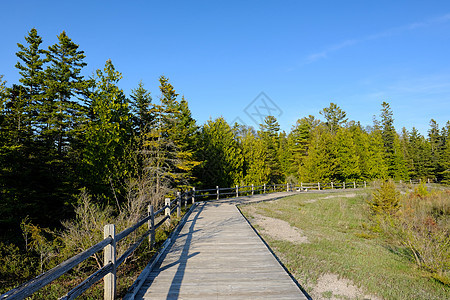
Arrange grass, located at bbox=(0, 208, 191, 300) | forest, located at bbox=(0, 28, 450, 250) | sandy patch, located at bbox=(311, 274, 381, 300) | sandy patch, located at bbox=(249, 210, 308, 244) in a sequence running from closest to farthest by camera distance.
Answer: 1. grass, located at bbox=(0, 208, 191, 300)
2. sandy patch, located at bbox=(311, 274, 381, 300)
3. sandy patch, located at bbox=(249, 210, 308, 244)
4. forest, located at bbox=(0, 28, 450, 250)

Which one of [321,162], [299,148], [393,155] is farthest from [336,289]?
[393,155]

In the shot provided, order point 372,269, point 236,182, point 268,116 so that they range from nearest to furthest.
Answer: point 372,269 < point 236,182 < point 268,116

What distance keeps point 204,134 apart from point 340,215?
1669 cm

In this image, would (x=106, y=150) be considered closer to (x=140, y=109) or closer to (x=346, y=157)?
(x=140, y=109)

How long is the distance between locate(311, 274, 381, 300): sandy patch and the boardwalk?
834 mm

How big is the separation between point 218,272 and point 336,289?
2582mm

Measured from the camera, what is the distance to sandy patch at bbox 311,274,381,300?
180 inches

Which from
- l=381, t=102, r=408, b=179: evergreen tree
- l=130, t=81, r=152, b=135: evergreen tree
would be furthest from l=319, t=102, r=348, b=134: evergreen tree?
l=130, t=81, r=152, b=135: evergreen tree

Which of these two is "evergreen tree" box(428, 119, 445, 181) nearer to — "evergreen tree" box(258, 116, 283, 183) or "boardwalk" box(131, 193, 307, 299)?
"evergreen tree" box(258, 116, 283, 183)

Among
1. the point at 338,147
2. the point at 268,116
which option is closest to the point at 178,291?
the point at 338,147

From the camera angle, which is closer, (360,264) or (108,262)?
(108,262)

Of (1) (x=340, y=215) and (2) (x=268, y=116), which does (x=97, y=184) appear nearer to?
(1) (x=340, y=215)

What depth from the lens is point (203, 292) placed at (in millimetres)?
3900

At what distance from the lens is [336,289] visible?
4867 mm
